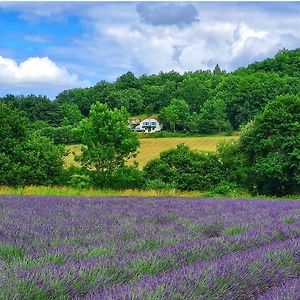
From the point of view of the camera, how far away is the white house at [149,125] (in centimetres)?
9682

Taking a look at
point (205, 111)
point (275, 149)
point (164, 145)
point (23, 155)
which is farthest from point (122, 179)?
point (205, 111)

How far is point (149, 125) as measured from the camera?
98.4 metres

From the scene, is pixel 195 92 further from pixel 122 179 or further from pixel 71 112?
pixel 122 179

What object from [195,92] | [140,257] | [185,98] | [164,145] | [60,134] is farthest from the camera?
[185,98]

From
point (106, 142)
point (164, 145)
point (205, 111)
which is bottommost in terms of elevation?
point (164, 145)

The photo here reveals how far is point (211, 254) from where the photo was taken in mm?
5137

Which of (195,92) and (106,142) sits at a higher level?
(195,92)

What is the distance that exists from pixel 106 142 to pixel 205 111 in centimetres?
5291

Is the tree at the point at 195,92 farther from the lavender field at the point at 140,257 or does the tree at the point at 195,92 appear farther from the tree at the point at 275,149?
the lavender field at the point at 140,257

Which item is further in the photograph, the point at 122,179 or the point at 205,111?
the point at 205,111

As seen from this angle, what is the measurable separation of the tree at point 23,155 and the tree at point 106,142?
184 cm

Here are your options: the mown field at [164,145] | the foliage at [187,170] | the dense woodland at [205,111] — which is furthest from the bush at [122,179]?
the mown field at [164,145]

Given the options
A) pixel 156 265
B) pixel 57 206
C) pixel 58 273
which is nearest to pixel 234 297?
pixel 156 265

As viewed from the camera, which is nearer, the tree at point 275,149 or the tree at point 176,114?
the tree at point 275,149
